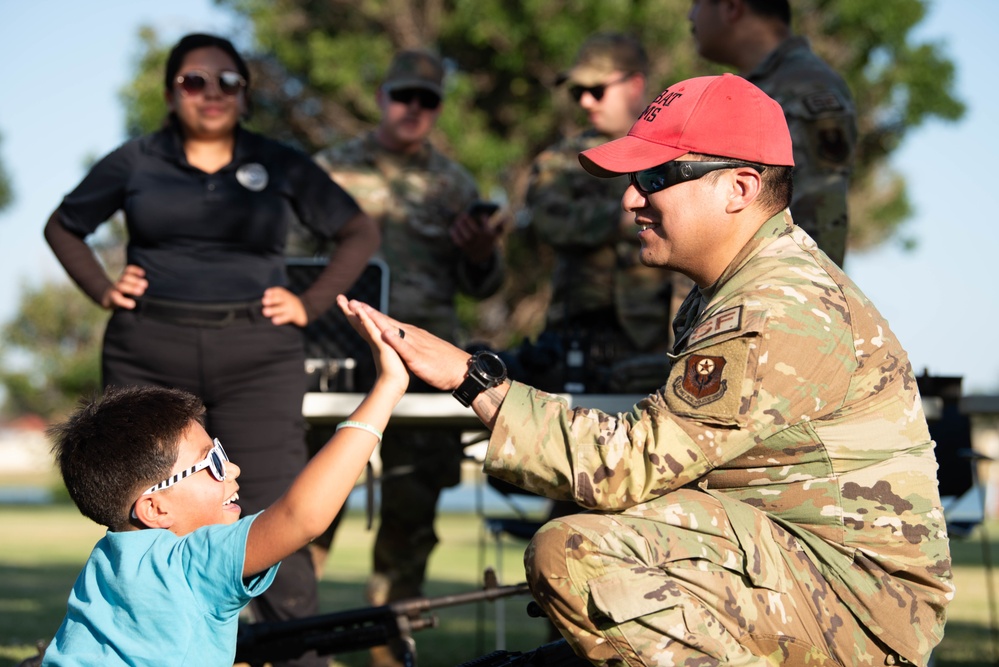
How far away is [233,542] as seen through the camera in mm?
2381

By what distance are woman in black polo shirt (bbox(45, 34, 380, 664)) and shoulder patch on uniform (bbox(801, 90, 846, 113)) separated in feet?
5.84

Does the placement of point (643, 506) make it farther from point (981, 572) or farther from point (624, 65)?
point (981, 572)

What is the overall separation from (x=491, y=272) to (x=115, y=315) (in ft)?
7.16

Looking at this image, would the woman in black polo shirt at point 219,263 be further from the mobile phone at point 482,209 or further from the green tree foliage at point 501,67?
the green tree foliage at point 501,67

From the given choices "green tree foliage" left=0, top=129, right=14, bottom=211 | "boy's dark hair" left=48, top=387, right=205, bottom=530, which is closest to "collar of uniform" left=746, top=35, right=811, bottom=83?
"boy's dark hair" left=48, top=387, right=205, bottom=530

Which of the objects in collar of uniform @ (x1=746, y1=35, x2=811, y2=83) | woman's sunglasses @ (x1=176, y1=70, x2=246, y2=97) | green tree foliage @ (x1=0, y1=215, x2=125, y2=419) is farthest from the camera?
green tree foliage @ (x1=0, y1=215, x2=125, y2=419)

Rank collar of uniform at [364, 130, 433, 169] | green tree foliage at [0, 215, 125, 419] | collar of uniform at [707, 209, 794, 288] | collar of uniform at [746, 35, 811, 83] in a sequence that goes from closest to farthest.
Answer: collar of uniform at [707, 209, 794, 288] → collar of uniform at [746, 35, 811, 83] → collar of uniform at [364, 130, 433, 169] → green tree foliage at [0, 215, 125, 419]

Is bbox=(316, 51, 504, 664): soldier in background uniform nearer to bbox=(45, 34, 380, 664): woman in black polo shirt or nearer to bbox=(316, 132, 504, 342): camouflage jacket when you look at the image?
bbox=(316, 132, 504, 342): camouflage jacket

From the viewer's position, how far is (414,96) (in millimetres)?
5973

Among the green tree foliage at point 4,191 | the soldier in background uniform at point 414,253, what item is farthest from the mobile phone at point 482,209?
the green tree foliage at point 4,191

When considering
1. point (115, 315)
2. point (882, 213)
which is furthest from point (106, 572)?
point (882, 213)

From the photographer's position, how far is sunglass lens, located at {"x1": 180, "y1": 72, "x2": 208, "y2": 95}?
4.27m

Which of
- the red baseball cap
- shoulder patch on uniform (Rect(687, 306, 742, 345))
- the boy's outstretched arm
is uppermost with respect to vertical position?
the red baseball cap

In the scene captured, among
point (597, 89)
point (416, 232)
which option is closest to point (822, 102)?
point (597, 89)
